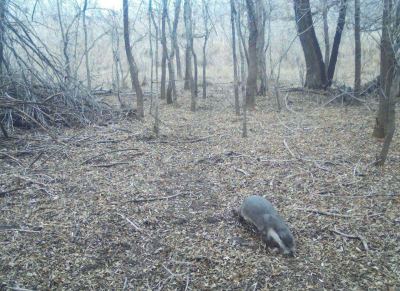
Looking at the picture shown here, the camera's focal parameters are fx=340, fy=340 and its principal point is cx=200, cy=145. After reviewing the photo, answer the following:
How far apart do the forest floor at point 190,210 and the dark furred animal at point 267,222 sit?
0.11 metres

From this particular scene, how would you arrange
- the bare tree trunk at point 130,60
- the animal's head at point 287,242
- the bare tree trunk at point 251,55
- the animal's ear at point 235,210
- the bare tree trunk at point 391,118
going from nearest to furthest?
the animal's head at point 287,242, the animal's ear at point 235,210, the bare tree trunk at point 391,118, the bare tree trunk at point 130,60, the bare tree trunk at point 251,55

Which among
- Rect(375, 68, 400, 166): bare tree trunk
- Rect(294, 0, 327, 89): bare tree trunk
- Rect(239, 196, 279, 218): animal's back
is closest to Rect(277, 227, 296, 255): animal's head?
Rect(239, 196, 279, 218): animal's back

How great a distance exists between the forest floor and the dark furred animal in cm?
11

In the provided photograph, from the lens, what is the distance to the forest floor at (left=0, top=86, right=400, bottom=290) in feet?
9.00

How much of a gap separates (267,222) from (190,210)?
3.21 ft

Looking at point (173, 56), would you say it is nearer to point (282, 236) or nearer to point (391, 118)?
point (391, 118)

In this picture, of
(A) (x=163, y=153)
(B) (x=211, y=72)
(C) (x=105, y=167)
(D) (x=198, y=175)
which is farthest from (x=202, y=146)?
(B) (x=211, y=72)

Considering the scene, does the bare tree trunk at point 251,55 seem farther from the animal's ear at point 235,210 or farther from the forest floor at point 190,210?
the animal's ear at point 235,210

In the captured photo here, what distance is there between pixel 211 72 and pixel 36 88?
1196cm

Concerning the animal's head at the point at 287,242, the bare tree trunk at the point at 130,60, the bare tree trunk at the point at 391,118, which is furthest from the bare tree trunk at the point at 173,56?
the animal's head at the point at 287,242

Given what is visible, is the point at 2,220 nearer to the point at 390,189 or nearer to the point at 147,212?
the point at 147,212

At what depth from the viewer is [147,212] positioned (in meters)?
3.68

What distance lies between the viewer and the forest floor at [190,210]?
274cm

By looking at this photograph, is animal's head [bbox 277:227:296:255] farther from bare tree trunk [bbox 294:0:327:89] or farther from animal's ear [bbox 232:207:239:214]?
bare tree trunk [bbox 294:0:327:89]
